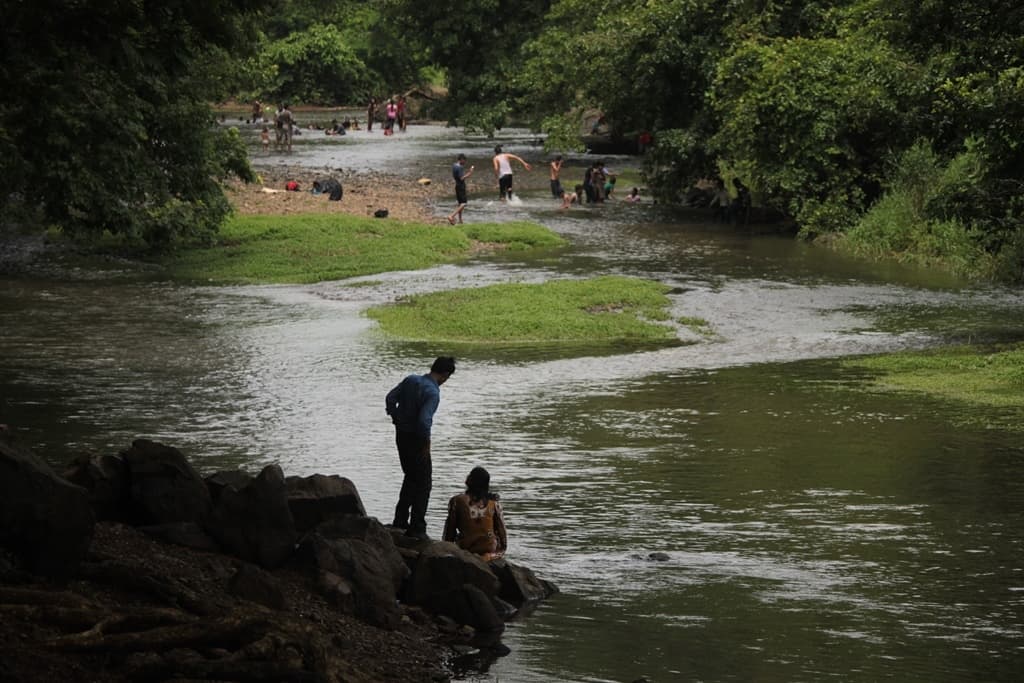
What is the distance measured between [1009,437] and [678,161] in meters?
25.3

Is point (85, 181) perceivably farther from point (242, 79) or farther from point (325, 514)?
point (325, 514)

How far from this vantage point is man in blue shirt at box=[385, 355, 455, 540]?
43.2 ft

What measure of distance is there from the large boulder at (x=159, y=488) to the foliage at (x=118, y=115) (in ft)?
11.2

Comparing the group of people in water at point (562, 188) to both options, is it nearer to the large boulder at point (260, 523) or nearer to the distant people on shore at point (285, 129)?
the distant people on shore at point (285, 129)

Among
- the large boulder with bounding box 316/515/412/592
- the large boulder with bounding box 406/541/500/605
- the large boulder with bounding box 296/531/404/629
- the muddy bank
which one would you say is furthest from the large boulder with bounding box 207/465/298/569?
the muddy bank

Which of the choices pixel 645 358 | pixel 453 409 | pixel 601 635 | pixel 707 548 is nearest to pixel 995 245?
pixel 645 358

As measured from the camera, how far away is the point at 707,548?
1406 cm

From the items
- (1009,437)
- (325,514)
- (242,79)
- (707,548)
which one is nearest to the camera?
(325,514)

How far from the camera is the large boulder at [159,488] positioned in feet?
39.2

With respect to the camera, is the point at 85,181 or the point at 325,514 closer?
the point at 325,514

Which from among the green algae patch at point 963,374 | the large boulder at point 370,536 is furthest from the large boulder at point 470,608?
the green algae patch at point 963,374

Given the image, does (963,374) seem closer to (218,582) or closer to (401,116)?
(218,582)

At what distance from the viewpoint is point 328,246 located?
3438cm

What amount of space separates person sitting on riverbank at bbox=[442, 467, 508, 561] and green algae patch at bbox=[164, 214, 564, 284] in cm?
1872
